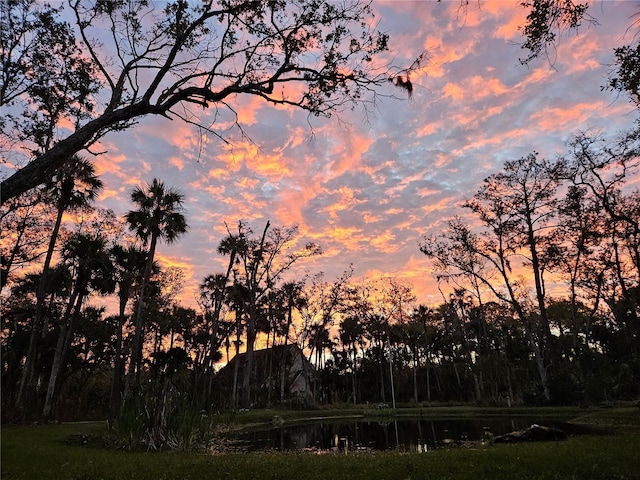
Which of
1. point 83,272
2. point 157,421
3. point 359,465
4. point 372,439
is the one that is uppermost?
Result: point 83,272

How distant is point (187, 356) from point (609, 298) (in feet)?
143

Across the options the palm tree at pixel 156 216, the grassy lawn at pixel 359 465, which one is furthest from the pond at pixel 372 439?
the palm tree at pixel 156 216

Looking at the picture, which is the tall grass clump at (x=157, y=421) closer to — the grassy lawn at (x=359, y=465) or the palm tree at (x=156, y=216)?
the grassy lawn at (x=359, y=465)

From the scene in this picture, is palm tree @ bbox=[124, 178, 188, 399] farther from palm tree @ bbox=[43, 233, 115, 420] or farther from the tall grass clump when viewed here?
the tall grass clump

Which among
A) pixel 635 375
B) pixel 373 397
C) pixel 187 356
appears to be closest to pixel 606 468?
pixel 635 375

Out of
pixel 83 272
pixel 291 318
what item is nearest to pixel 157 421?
pixel 83 272

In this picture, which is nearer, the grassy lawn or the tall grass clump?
the grassy lawn

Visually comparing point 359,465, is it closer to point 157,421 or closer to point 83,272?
point 157,421

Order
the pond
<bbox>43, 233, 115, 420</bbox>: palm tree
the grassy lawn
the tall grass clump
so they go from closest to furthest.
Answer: the grassy lawn < the tall grass clump < the pond < <bbox>43, 233, 115, 420</bbox>: palm tree

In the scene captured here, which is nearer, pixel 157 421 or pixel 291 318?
pixel 157 421

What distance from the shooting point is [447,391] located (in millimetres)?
49594

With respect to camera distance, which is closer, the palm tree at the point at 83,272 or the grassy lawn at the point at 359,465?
the grassy lawn at the point at 359,465

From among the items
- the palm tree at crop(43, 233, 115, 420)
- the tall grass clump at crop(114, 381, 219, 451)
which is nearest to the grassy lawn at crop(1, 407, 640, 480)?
the tall grass clump at crop(114, 381, 219, 451)

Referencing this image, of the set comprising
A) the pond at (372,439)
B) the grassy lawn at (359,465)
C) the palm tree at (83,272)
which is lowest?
the pond at (372,439)
